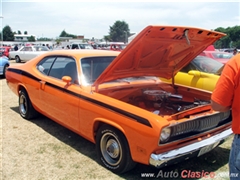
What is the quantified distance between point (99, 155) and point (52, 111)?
4.15 feet

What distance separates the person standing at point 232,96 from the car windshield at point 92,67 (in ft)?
7.34

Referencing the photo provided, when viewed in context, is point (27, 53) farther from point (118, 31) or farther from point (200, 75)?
point (118, 31)

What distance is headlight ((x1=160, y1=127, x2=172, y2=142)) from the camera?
105 inches

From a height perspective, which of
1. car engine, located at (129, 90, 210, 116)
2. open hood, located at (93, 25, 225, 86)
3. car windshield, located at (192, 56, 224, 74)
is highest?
open hood, located at (93, 25, 225, 86)

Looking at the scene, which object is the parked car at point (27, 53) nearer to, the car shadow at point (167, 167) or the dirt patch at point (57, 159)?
the dirt patch at point (57, 159)

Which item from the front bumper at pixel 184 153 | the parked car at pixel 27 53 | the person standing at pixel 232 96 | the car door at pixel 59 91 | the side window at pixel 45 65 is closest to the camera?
the person standing at pixel 232 96

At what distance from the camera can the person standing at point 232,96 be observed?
1720mm

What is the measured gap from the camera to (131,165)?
301 cm

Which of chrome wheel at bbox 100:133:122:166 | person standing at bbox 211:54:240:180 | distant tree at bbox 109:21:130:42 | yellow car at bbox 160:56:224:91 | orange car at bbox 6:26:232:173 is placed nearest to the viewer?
person standing at bbox 211:54:240:180

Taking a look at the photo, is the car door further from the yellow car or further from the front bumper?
the yellow car

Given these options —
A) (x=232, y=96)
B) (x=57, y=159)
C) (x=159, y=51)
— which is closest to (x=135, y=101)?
(x=159, y=51)

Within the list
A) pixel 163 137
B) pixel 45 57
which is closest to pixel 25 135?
pixel 45 57

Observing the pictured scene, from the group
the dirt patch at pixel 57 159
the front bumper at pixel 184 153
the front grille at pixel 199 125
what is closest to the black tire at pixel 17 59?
the dirt patch at pixel 57 159

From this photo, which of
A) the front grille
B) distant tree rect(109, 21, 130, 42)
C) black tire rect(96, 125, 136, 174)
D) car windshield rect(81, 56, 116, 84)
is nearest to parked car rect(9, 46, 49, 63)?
car windshield rect(81, 56, 116, 84)
